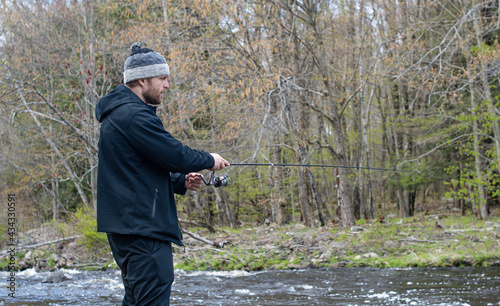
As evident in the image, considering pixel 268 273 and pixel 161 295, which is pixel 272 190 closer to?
pixel 268 273

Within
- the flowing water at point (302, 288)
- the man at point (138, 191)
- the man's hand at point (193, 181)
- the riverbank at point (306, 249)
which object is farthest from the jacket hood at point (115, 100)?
the riverbank at point (306, 249)

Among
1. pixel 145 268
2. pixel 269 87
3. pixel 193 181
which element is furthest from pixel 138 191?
pixel 269 87

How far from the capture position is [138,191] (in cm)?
255

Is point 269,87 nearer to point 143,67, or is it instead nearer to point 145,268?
point 143,67

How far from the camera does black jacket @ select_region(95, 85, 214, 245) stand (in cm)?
253

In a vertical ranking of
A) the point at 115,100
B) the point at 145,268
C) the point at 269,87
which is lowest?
the point at 145,268

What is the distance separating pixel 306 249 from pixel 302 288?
3116 mm

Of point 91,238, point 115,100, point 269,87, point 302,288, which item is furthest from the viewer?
point 269,87

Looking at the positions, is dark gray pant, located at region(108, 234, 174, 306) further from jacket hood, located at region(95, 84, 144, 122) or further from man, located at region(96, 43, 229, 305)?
jacket hood, located at region(95, 84, 144, 122)

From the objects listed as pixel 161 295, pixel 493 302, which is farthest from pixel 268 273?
pixel 161 295

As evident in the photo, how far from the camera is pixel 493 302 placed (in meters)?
5.06

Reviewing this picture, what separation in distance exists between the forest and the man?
4806 millimetres

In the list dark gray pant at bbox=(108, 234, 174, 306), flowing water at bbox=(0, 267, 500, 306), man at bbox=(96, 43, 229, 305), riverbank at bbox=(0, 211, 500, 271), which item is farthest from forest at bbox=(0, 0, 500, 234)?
dark gray pant at bbox=(108, 234, 174, 306)

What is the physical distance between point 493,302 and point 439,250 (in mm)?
3573
